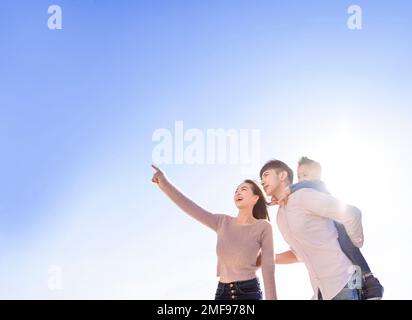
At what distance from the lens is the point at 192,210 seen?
4.62m

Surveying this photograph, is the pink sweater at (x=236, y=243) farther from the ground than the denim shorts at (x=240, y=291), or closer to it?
farther from the ground

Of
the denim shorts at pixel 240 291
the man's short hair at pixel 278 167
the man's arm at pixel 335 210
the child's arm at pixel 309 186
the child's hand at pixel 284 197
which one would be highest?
the man's short hair at pixel 278 167

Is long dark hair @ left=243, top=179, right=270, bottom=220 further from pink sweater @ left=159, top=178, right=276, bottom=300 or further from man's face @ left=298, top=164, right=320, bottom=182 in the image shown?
man's face @ left=298, top=164, right=320, bottom=182

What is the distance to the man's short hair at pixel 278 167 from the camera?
178 inches

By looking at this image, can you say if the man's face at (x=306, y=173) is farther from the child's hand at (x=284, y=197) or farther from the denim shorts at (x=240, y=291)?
the denim shorts at (x=240, y=291)

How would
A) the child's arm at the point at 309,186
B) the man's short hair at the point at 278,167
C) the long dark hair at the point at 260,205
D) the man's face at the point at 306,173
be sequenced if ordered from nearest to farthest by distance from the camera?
the child's arm at the point at 309,186 → the man's face at the point at 306,173 → the man's short hair at the point at 278,167 → the long dark hair at the point at 260,205

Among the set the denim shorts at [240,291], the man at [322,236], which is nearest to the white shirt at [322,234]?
the man at [322,236]

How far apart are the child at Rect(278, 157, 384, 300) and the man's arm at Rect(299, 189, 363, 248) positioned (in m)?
0.06

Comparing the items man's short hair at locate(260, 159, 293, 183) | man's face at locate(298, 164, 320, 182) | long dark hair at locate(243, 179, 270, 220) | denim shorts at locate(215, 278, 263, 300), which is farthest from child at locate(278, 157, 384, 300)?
denim shorts at locate(215, 278, 263, 300)

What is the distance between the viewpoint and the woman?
4.35 meters
